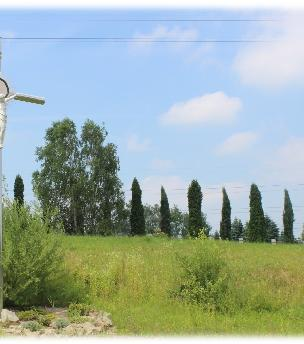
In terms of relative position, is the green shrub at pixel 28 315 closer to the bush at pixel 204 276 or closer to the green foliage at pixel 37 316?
the green foliage at pixel 37 316

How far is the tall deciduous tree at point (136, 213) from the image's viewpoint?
3972cm

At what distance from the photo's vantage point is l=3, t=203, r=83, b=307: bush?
35.8ft

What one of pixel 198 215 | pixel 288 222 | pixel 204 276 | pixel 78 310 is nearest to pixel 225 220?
pixel 198 215

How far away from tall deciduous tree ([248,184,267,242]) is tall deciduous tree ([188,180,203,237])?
11.8ft

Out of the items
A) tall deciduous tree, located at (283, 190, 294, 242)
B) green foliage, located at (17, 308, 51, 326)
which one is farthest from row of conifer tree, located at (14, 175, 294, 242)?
green foliage, located at (17, 308, 51, 326)

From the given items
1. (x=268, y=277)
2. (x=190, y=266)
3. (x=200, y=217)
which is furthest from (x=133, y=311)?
(x=200, y=217)

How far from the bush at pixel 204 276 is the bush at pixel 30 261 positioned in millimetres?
2330

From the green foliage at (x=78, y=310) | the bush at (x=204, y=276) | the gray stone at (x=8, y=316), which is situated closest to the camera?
the gray stone at (x=8, y=316)

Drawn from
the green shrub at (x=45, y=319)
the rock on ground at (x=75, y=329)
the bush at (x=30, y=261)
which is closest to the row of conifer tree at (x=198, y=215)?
the bush at (x=30, y=261)

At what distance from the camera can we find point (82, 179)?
1690 inches

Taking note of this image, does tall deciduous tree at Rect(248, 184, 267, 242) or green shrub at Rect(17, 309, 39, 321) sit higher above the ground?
tall deciduous tree at Rect(248, 184, 267, 242)

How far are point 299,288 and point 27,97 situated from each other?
7.80 metres

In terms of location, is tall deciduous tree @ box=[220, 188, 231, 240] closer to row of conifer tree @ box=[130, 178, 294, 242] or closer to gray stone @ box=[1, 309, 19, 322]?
row of conifer tree @ box=[130, 178, 294, 242]

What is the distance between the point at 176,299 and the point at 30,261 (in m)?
3.03
